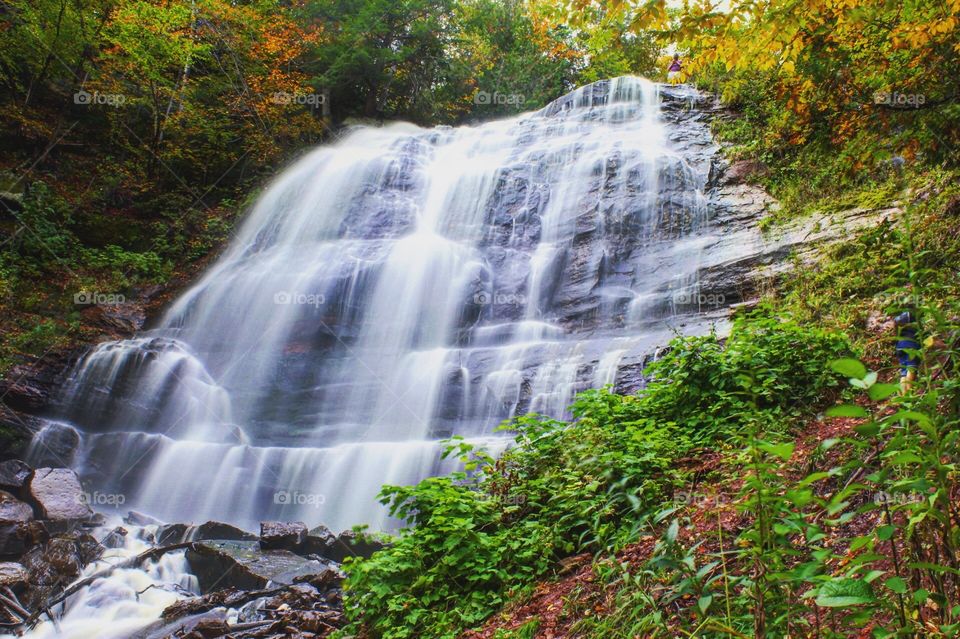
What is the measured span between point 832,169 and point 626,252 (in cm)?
380

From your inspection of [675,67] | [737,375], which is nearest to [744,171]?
[675,67]

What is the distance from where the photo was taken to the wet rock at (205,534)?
800 cm

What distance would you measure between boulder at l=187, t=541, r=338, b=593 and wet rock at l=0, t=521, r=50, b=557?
2015 mm

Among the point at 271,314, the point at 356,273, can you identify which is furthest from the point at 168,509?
the point at 356,273

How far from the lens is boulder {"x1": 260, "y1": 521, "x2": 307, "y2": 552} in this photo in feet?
24.2

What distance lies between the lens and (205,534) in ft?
26.3

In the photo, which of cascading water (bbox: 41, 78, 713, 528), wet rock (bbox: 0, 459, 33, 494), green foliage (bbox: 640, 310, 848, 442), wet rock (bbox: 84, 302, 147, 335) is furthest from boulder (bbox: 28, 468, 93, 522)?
green foliage (bbox: 640, 310, 848, 442)

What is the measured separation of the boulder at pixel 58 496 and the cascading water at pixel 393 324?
3.34 feet

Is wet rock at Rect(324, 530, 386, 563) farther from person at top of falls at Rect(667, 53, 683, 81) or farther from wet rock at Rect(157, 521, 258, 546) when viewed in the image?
person at top of falls at Rect(667, 53, 683, 81)

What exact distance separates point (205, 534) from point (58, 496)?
227cm

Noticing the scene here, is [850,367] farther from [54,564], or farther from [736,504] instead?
[54,564]

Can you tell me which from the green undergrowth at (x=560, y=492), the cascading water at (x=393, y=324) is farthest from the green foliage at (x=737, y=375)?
the cascading water at (x=393, y=324)

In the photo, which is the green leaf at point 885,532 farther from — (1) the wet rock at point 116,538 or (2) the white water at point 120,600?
(1) the wet rock at point 116,538

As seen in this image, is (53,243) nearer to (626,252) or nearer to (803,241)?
(626,252)
